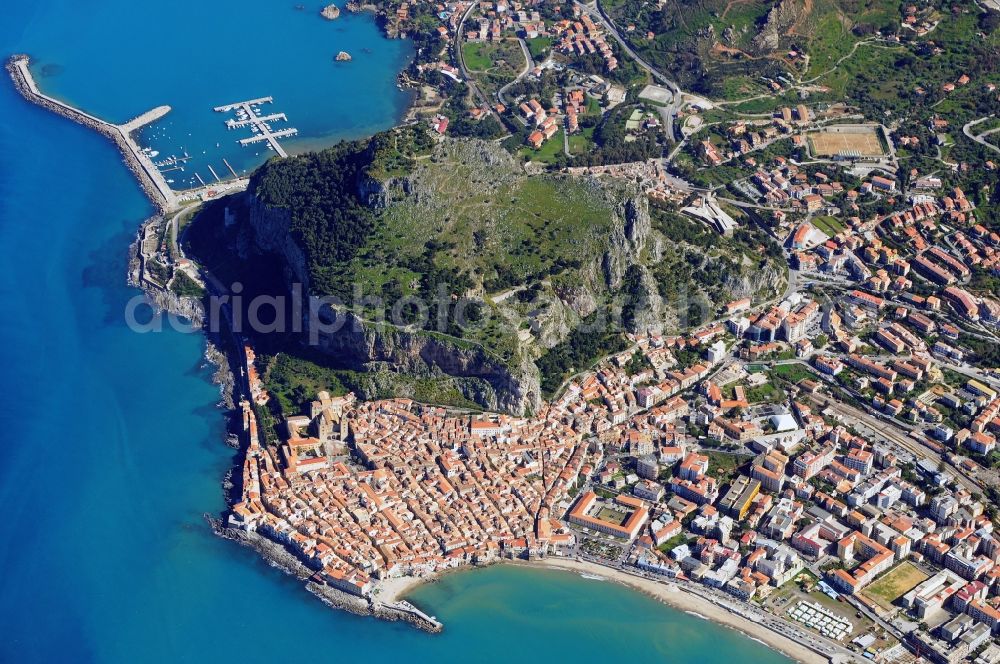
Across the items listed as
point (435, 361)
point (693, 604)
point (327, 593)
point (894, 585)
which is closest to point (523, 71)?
point (435, 361)

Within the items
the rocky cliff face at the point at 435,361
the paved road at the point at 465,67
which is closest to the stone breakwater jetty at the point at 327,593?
the rocky cliff face at the point at 435,361

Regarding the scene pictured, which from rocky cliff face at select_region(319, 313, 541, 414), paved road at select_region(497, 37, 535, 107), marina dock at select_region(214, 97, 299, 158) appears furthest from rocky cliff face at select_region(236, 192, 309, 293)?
paved road at select_region(497, 37, 535, 107)

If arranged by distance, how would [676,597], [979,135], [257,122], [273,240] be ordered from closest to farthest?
[676,597]
[273,240]
[979,135]
[257,122]

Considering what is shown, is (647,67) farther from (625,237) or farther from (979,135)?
(625,237)

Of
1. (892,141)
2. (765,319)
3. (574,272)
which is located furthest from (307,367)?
(892,141)

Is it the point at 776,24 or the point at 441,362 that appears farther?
the point at 776,24

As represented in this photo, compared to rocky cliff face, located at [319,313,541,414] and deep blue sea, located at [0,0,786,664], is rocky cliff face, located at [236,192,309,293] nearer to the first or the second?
rocky cliff face, located at [319,313,541,414]

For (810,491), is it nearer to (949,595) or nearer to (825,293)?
(949,595)
